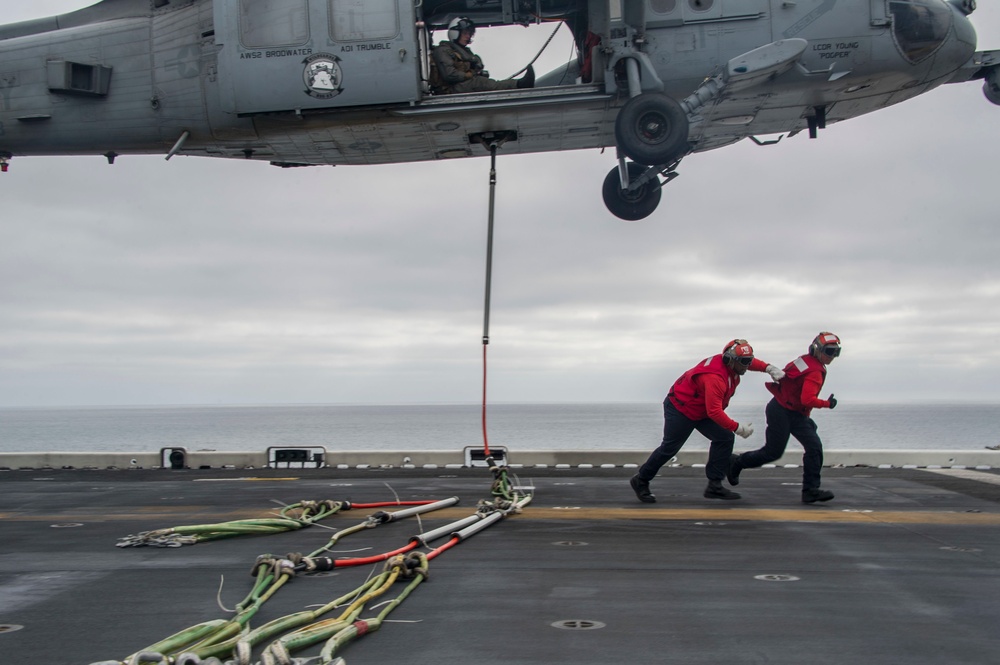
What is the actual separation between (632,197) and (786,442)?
4.55 m

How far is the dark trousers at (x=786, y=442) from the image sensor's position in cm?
841

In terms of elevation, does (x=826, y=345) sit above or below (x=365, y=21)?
below

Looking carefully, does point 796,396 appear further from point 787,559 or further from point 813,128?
point 813,128

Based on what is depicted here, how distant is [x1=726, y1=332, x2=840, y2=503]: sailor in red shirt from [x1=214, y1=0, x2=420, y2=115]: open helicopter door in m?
5.27

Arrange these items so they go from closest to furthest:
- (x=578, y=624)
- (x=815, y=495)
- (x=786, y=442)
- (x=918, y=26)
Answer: (x=578, y=624) → (x=815, y=495) → (x=786, y=442) → (x=918, y=26)

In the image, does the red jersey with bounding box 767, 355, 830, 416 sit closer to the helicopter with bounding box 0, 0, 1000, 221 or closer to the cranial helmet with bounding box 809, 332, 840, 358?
the cranial helmet with bounding box 809, 332, 840, 358

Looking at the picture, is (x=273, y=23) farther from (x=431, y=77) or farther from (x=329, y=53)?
(x=431, y=77)

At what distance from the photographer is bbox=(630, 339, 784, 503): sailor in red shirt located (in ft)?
27.8

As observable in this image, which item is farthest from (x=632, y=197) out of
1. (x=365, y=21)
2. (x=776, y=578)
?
(x=776, y=578)

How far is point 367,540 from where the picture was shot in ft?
21.2

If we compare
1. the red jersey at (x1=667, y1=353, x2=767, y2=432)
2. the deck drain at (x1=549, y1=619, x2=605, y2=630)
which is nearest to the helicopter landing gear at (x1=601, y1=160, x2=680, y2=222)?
the red jersey at (x1=667, y1=353, x2=767, y2=432)

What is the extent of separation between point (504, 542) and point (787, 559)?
199 cm

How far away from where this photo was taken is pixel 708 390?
846 cm

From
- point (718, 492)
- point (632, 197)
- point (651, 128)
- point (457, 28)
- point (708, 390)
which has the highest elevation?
point (457, 28)
